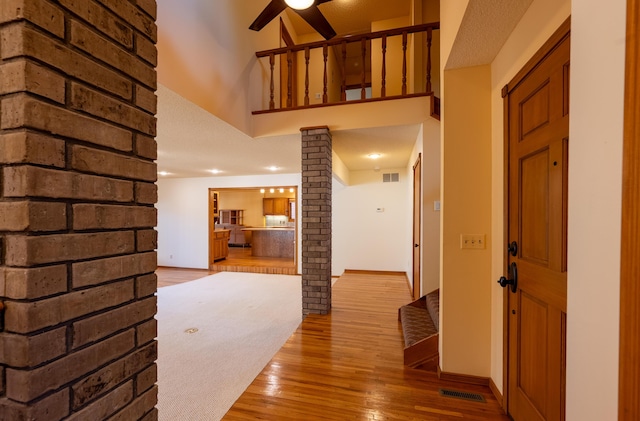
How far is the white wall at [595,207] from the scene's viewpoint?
1.74 feet

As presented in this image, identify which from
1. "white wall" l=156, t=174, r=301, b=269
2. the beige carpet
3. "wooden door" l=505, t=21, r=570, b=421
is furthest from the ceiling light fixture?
"white wall" l=156, t=174, r=301, b=269

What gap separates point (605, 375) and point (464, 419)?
1571 millimetres

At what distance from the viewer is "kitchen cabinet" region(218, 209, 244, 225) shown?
11352 millimetres

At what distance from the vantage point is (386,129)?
3.30 metres

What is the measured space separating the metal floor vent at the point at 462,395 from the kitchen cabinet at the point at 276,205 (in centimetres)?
982

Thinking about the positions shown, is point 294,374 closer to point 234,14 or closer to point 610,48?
point 610,48

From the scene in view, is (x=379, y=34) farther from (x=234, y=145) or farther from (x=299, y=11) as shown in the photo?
(x=234, y=145)

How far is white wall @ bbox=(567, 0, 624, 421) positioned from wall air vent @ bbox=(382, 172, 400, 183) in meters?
5.30

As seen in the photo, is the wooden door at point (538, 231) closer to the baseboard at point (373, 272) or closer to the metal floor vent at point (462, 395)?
the metal floor vent at point (462, 395)

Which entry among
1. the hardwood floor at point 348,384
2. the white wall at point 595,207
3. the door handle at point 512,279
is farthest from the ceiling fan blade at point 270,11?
the hardwood floor at point 348,384

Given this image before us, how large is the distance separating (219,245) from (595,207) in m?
7.94

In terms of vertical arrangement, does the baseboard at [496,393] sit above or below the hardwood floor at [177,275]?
above

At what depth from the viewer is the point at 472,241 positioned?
6.61ft

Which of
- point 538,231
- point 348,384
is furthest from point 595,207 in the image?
point 348,384
